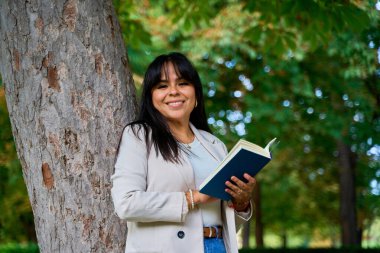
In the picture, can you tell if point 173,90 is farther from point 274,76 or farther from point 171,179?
point 274,76

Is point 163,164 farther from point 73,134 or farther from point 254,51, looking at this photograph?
point 254,51

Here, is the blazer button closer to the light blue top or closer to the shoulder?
the light blue top

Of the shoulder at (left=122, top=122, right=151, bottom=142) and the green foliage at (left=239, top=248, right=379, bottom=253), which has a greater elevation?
the shoulder at (left=122, top=122, right=151, bottom=142)

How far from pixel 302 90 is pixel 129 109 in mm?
7118

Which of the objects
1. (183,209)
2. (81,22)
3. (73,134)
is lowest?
(183,209)

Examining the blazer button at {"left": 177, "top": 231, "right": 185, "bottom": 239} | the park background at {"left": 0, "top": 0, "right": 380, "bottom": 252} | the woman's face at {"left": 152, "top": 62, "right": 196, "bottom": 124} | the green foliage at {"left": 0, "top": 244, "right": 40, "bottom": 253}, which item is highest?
the park background at {"left": 0, "top": 0, "right": 380, "bottom": 252}

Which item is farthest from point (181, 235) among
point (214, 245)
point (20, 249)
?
point (20, 249)

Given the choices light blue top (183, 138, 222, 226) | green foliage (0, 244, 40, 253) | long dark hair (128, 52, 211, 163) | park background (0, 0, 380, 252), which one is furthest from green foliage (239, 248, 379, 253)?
long dark hair (128, 52, 211, 163)

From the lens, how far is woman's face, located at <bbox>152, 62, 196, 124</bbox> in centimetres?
292

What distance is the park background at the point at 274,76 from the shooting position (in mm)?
6449

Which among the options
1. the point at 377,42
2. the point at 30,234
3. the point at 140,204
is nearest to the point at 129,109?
the point at 140,204

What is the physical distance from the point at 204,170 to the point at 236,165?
1.31ft

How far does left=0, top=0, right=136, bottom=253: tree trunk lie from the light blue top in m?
0.41

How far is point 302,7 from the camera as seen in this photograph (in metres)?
5.24
